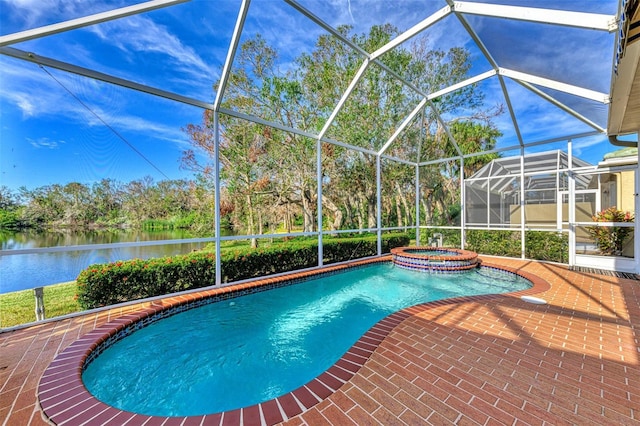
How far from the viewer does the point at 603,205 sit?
23.6 ft

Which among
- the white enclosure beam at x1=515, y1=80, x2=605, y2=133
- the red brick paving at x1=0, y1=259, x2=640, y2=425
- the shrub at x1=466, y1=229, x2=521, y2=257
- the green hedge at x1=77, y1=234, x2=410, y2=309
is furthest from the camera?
the shrub at x1=466, y1=229, x2=521, y2=257

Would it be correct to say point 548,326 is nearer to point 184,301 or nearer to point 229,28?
point 184,301

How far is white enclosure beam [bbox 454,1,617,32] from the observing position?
3.47 m

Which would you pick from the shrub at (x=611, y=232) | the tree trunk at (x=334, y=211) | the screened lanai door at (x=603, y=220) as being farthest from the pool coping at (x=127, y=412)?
the tree trunk at (x=334, y=211)

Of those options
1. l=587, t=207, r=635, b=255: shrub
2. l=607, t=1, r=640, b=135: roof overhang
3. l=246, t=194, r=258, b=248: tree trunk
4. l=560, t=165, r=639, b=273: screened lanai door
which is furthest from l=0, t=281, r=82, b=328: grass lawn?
l=587, t=207, r=635, b=255: shrub

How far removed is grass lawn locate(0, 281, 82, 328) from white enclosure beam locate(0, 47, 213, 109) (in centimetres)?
366

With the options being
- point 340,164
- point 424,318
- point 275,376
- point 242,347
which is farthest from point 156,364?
point 340,164

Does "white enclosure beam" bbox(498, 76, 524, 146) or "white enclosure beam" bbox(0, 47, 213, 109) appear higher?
"white enclosure beam" bbox(498, 76, 524, 146)

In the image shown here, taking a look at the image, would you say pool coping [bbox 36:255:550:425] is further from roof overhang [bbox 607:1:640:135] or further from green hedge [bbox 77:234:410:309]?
roof overhang [bbox 607:1:640:135]

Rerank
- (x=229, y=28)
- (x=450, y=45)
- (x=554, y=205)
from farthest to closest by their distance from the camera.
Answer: (x=554, y=205) → (x=450, y=45) → (x=229, y=28)

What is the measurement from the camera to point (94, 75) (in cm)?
409

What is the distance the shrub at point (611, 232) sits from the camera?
6762mm

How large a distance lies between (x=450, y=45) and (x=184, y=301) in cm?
955

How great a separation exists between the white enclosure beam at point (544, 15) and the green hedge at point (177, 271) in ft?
20.6
